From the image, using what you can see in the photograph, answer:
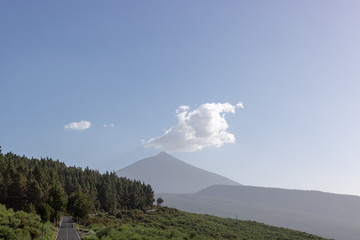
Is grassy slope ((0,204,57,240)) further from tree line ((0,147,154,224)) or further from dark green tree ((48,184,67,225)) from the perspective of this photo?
dark green tree ((48,184,67,225))

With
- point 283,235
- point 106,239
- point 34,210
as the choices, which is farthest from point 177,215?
point 106,239

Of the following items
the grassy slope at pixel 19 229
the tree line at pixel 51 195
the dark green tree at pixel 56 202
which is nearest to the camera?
the grassy slope at pixel 19 229

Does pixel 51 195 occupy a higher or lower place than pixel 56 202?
higher

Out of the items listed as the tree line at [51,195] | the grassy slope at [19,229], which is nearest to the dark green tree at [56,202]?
the tree line at [51,195]

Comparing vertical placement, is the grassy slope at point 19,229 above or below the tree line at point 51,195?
below

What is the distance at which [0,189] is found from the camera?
60.4 metres

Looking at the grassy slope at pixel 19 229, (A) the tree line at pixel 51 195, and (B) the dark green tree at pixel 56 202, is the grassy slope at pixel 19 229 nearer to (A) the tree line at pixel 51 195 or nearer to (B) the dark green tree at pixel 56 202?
(A) the tree line at pixel 51 195

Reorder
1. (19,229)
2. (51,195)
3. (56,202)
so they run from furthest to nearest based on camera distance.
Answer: (51,195) < (56,202) < (19,229)

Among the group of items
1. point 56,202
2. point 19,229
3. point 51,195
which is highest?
point 51,195

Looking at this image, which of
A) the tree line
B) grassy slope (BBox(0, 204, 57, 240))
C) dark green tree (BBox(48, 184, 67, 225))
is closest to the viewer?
grassy slope (BBox(0, 204, 57, 240))

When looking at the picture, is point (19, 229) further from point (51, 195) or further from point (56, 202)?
point (51, 195)

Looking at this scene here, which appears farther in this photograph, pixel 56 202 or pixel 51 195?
pixel 51 195

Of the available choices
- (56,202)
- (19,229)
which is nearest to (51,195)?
(56,202)

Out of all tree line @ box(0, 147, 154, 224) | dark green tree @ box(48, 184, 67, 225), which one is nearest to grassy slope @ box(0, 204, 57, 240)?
tree line @ box(0, 147, 154, 224)
